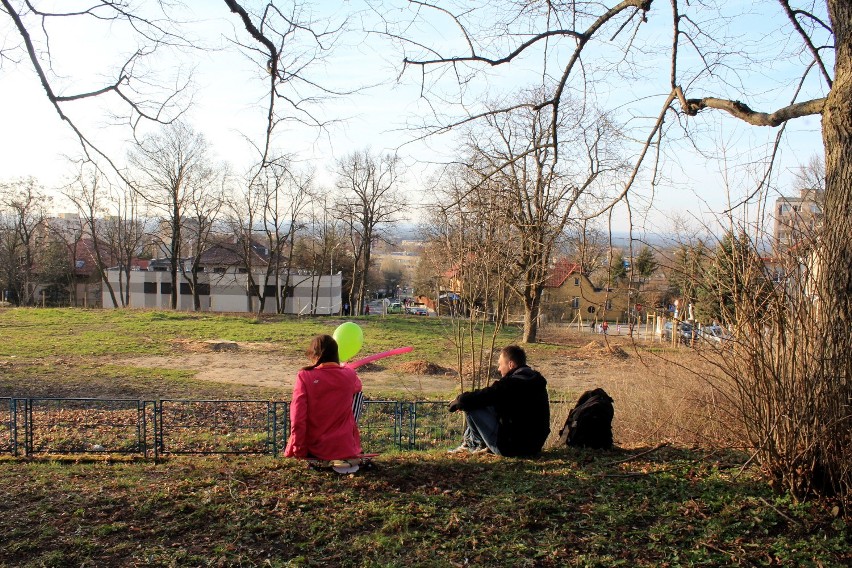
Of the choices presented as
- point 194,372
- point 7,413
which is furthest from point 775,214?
point 194,372

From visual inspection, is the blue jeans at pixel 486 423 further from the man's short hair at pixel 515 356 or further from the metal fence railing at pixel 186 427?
the metal fence railing at pixel 186 427

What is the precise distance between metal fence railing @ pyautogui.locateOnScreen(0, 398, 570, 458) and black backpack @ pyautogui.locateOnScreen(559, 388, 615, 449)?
10.1 ft

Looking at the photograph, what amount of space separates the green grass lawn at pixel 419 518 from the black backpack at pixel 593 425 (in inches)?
36.5

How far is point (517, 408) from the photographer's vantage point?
19.1 ft

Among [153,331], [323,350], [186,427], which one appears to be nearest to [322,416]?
[323,350]

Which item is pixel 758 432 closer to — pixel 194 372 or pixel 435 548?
pixel 435 548

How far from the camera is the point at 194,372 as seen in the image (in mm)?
18234

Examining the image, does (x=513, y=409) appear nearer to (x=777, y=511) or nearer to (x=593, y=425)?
(x=593, y=425)

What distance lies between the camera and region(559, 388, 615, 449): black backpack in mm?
6359

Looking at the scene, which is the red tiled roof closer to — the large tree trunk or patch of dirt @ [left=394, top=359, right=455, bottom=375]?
the large tree trunk

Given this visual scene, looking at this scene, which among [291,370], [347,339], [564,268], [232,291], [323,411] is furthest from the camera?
[232,291]

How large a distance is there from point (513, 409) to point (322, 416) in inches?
67.6

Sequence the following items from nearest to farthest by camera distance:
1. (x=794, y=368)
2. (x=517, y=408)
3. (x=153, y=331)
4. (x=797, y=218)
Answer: (x=794, y=368) < (x=797, y=218) < (x=517, y=408) < (x=153, y=331)

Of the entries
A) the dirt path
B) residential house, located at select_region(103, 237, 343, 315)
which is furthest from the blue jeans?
residential house, located at select_region(103, 237, 343, 315)
